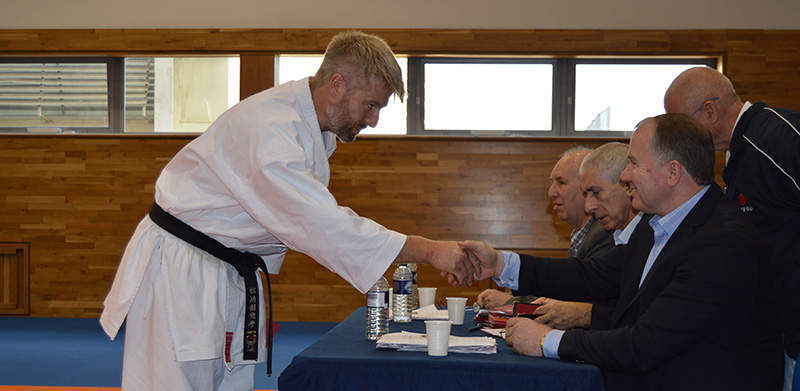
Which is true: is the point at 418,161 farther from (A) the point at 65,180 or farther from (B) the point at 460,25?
(A) the point at 65,180

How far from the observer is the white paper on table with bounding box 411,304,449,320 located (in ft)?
8.74

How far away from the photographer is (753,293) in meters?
1.67

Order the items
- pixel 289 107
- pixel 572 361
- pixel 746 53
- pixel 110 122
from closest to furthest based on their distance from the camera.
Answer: pixel 572 361, pixel 289 107, pixel 746 53, pixel 110 122

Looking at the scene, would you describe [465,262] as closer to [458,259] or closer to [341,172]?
[458,259]

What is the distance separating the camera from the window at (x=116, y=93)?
7199 mm

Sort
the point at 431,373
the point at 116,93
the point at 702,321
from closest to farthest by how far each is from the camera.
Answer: the point at 702,321 < the point at 431,373 < the point at 116,93

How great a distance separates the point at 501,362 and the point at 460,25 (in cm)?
566

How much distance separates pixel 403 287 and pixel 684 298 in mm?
1018

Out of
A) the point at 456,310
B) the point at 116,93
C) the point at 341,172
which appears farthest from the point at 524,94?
the point at 456,310

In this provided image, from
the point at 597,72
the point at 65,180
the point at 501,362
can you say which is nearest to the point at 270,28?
the point at 65,180

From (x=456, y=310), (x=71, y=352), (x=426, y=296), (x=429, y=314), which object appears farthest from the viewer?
(x=71, y=352)

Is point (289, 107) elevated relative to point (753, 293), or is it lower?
elevated

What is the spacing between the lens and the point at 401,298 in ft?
8.20

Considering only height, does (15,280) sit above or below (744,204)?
below
